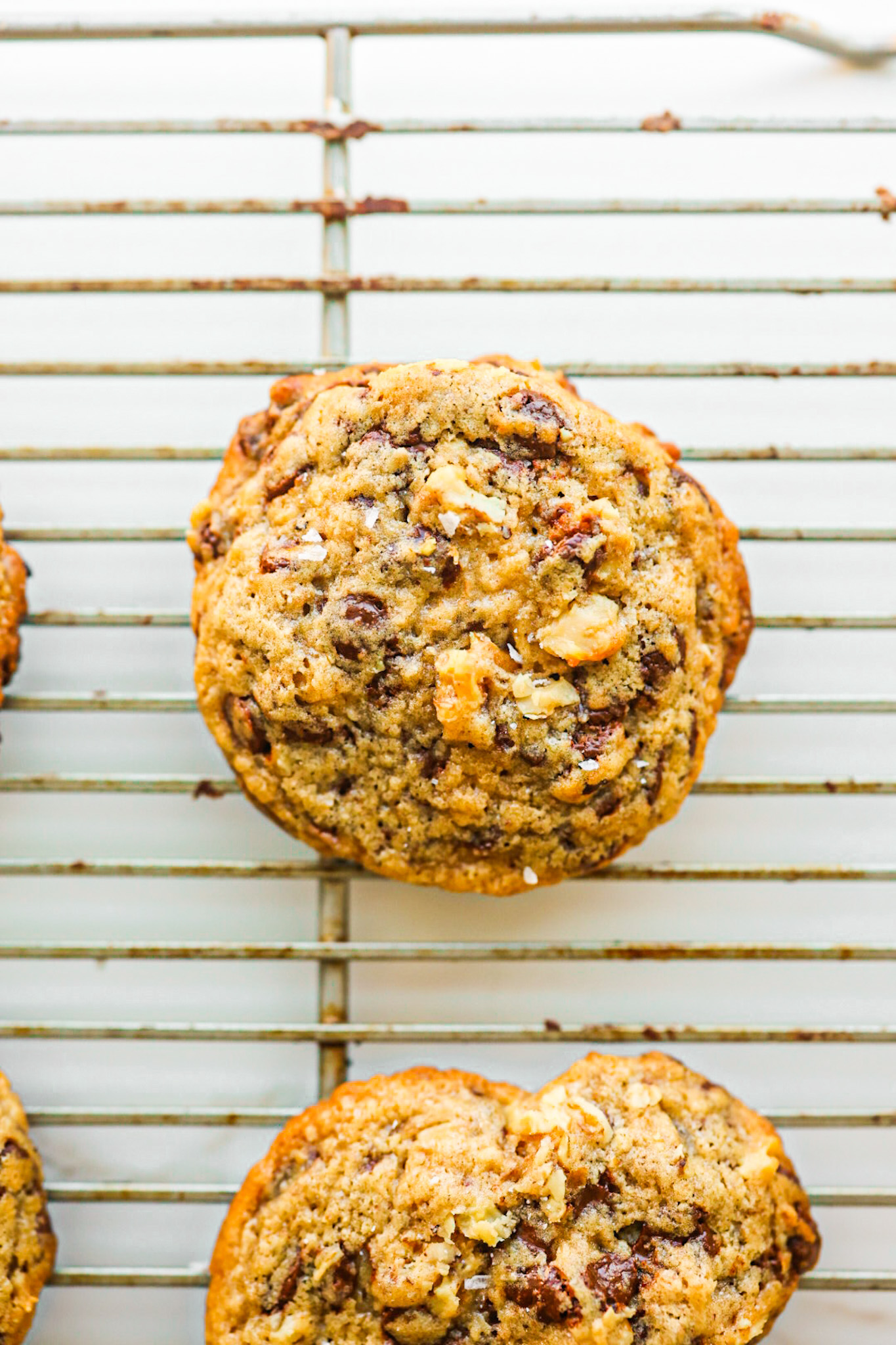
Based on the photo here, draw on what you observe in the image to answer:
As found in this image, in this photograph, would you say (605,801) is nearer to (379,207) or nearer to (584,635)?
(584,635)

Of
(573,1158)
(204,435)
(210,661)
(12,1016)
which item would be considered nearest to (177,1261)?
(12,1016)

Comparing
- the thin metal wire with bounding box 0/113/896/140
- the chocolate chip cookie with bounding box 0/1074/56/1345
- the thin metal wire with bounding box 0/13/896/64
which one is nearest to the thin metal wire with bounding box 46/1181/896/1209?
the chocolate chip cookie with bounding box 0/1074/56/1345

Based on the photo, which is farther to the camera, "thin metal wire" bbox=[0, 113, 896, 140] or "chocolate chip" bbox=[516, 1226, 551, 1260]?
"thin metal wire" bbox=[0, 113, 896, 140]

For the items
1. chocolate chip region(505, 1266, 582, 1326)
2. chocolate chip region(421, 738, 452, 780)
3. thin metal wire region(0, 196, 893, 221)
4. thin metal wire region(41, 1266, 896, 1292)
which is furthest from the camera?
thin metal wire region(0, 196, 893, 221)

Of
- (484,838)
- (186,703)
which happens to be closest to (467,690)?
(484,838)

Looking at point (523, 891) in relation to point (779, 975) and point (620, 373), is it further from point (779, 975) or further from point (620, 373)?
point (620, 373)

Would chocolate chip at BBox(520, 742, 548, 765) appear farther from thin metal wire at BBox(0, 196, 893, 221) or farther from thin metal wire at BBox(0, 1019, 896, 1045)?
thin metal wire at BBox(0, 196, 893, 221)

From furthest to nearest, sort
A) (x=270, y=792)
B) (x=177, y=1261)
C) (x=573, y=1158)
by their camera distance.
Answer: (x=177, y=1261), (x=270, y=792), (x=573, y=1158)
